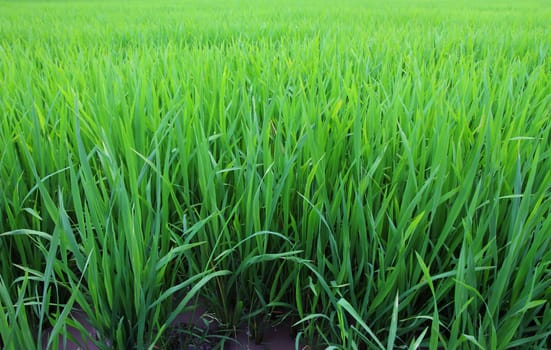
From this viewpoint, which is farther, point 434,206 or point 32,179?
point 32,179

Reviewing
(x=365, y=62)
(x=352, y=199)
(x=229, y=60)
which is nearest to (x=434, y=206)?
(x=352, y=199)

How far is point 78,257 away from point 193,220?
0.56 ft

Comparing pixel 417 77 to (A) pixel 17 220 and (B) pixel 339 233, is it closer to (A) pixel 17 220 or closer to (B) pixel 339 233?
(B) pixel 339 233

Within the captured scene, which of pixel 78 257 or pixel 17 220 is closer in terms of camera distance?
pixel 78 257

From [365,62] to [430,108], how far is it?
1.70ft

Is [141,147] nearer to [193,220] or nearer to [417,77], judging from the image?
[193,220]

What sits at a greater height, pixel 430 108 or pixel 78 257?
pixel 430 108

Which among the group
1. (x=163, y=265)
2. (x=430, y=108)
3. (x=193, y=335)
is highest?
(x=430, y=108)

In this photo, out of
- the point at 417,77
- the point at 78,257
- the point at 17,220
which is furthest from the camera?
the point at 417,77

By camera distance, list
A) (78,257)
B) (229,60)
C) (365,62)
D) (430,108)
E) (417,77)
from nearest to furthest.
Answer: (78,257)
(430,108)
(417,77)
(365,62)
(229,60)

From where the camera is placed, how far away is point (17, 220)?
2.02 ft

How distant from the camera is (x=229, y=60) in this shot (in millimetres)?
1380

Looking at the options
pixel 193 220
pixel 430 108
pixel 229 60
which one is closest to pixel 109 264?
pixel 193 220

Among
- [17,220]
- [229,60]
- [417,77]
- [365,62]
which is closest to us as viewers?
[17,220]
